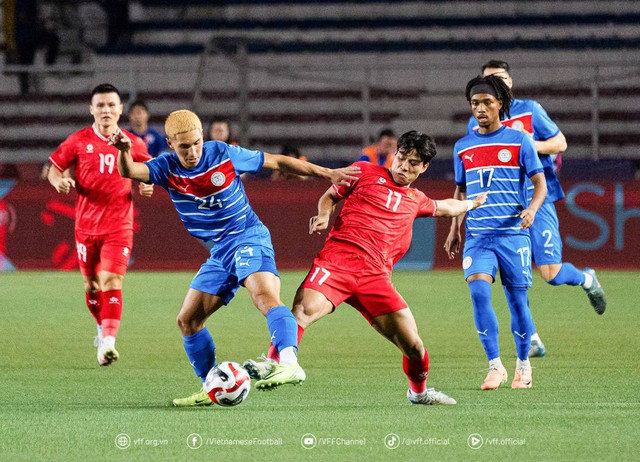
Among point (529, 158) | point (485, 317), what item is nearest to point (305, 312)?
point (485, 317)

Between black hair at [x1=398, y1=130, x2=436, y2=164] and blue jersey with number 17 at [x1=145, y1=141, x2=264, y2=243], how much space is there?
2.67 feet

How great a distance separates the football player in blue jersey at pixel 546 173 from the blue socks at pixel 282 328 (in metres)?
2.51

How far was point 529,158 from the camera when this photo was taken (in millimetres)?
7559

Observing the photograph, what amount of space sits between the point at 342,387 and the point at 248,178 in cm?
981

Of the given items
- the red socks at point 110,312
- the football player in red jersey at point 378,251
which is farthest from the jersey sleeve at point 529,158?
the red socks at point 110,312

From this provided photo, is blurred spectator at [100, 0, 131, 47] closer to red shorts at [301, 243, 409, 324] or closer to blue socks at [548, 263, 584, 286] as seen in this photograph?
blue socks at [548, 263, 584, 286]

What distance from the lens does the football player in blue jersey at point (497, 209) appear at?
751 centimetres

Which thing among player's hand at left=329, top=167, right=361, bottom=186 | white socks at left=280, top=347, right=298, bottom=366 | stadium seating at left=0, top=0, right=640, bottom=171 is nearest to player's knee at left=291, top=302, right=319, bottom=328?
white socks at left=280, top=347, right=298, bottom=366

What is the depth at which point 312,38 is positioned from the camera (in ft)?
73.5

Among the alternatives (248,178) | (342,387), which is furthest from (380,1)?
(342,387)

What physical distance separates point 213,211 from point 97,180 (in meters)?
2.78

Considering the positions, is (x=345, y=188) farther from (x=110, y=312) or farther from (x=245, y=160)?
(x=110, y=312)

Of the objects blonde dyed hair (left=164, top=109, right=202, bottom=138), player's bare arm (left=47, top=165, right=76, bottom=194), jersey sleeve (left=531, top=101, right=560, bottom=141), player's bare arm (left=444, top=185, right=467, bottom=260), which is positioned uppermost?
jersey sleeve (left=531, top=101, right=560, bottom=141)

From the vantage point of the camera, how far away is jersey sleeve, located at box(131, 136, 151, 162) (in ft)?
29.2
